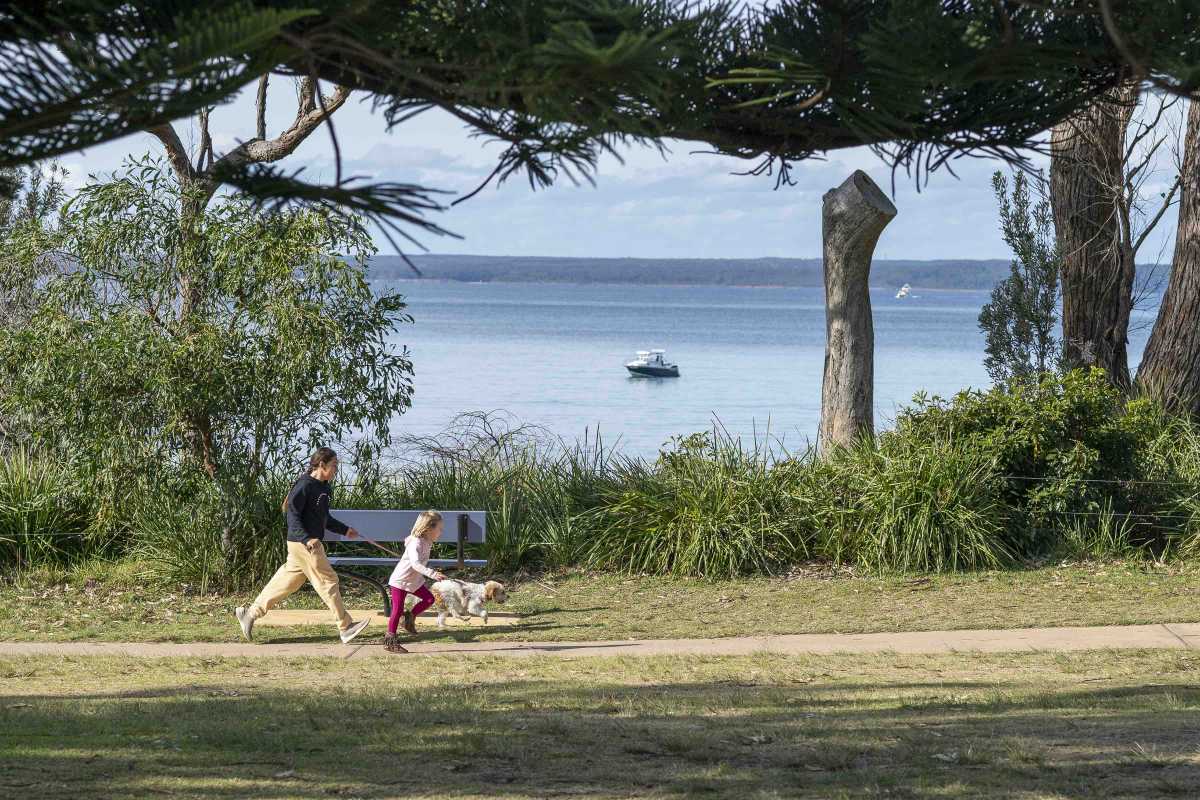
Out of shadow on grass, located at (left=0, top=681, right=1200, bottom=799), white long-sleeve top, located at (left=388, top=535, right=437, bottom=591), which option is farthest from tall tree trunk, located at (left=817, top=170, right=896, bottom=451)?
shadow on grass, located at (left=0, top=681, right=1200, bottom=799)

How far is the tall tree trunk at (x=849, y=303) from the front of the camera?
1286 cm

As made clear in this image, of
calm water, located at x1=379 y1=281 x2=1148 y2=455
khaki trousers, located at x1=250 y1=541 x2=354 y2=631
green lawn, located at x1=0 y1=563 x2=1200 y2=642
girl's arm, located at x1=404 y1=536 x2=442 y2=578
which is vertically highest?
girl's arm, located at x1=404 y1=536 x2=442 y2=578

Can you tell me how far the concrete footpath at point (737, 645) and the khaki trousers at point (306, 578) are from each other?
279mm

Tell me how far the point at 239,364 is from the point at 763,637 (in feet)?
16.5

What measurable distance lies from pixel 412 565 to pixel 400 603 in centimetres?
29

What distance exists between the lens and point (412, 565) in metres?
9.83

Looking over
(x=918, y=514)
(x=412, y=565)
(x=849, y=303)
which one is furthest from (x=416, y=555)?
(x=849, y=303)

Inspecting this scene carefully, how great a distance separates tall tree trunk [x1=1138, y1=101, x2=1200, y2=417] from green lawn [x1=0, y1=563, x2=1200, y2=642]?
2.83 meters

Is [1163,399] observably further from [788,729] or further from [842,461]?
[788,729]

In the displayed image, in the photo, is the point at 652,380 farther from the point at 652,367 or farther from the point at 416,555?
the point at 416,555

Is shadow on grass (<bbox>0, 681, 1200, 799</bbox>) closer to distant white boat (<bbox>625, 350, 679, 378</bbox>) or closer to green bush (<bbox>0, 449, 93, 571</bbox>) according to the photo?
green bush (<bbox>0, 449, 93, 571</bbox>)

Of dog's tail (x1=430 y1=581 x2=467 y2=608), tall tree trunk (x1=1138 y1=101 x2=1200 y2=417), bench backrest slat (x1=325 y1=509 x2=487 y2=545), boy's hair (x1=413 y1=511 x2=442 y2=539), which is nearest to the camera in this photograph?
boy's hair (x1=413 y1=511 x2=442 y2=539)

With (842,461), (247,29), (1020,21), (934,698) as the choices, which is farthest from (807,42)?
(842,461)

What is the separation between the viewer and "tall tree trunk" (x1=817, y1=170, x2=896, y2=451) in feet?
42.2
